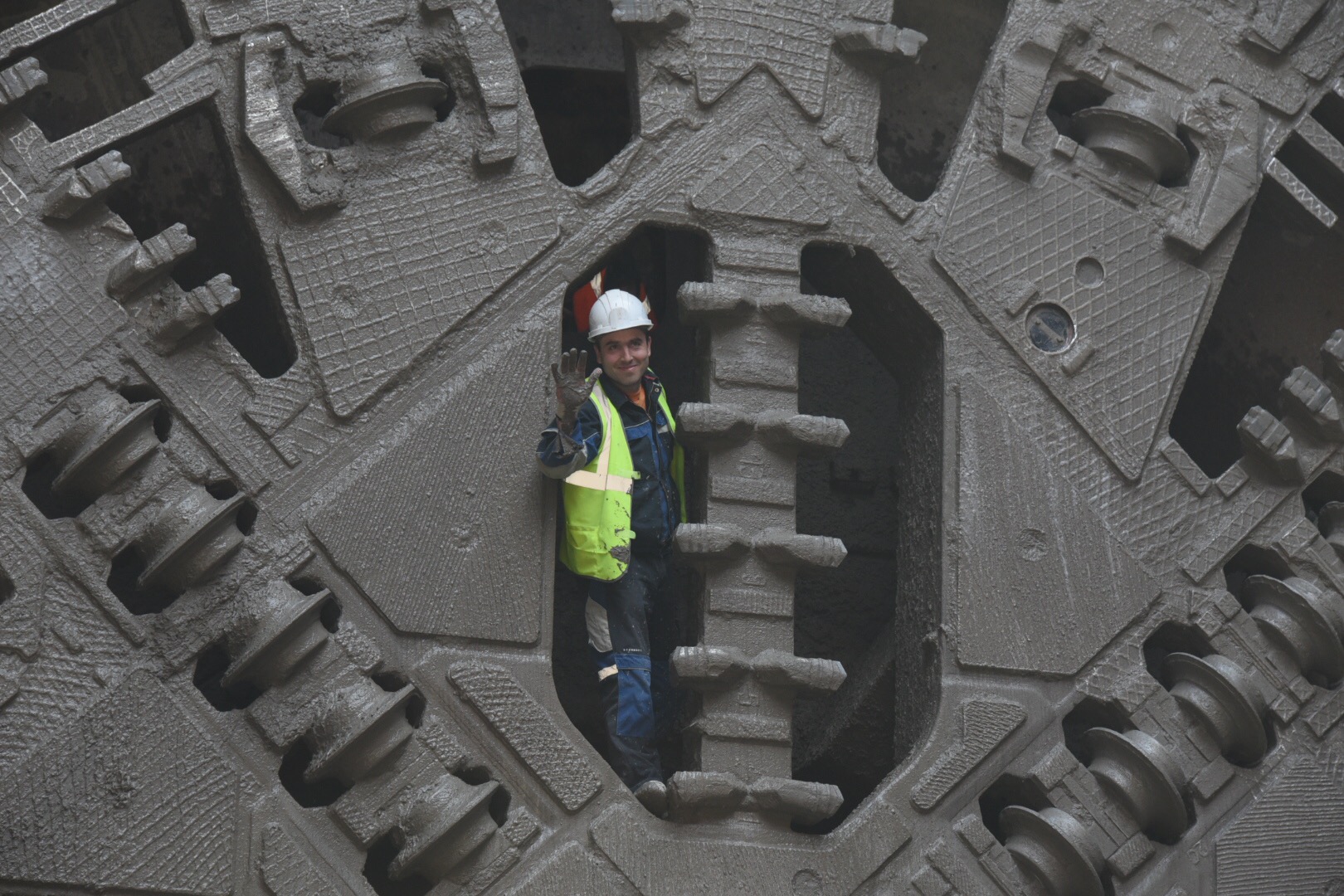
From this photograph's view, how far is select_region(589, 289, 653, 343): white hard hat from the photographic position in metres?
5.34

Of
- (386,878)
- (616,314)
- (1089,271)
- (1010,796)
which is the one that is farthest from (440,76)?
(1010,796)

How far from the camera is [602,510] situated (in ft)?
17.0

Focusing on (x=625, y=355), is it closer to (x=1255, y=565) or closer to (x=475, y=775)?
(x=475, y=775)

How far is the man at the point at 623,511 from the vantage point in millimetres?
5168

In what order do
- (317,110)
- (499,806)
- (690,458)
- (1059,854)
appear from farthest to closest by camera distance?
(317,110) < (690,458) < (1059,854) < (499,806)

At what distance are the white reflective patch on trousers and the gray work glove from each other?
678mm

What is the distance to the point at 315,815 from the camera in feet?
15.5

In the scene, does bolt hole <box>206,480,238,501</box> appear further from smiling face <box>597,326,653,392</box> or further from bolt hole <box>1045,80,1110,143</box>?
bolt hole <box>1045,80,1110,143</box>

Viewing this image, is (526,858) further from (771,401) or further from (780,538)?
(771,401)

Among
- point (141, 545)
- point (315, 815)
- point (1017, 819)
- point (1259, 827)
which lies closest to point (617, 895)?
point (315, 815)

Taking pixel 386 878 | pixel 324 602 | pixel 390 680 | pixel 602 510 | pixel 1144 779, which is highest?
pixel 324 602

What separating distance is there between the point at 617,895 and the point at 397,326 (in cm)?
166

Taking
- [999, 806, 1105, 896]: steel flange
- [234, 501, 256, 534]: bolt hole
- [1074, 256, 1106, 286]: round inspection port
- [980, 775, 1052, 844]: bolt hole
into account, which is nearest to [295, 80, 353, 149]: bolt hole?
[234, 501, 256, 534]: bolt hole

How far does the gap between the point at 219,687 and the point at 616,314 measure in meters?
1.67
